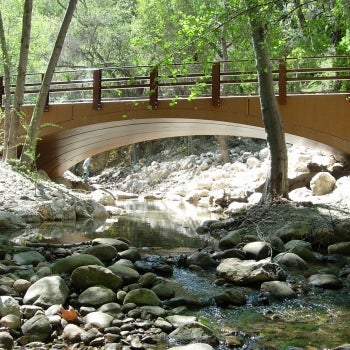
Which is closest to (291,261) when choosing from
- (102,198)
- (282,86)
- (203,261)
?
(203,261)

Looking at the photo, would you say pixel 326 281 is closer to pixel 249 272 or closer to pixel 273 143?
pixel 249 272

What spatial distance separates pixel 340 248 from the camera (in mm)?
6898

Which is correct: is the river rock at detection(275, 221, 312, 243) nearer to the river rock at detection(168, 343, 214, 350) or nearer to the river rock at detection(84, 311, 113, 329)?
the river rock at detection(84, 311, 113, 329)

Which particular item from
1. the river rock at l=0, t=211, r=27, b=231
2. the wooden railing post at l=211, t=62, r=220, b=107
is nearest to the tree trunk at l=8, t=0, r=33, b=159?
the river rock at l=0, t=211, r=27, b=231

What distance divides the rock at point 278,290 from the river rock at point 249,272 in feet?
0.59

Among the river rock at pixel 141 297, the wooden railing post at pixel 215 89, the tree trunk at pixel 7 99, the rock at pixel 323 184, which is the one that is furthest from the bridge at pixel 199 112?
the river rock at pixel 141 297

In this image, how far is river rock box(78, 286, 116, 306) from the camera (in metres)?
4.17

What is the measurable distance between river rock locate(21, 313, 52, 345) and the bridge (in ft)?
16.0

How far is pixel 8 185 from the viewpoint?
33.7ft

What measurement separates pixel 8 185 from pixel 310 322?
7850mm

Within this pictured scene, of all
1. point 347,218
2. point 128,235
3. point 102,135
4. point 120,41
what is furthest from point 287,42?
point 120,41

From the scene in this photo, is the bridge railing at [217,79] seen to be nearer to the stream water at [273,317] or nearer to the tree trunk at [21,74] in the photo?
the tree trunk at [21,74]

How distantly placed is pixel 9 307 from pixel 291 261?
12.2 feet

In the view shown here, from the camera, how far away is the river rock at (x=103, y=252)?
19.2 ft
